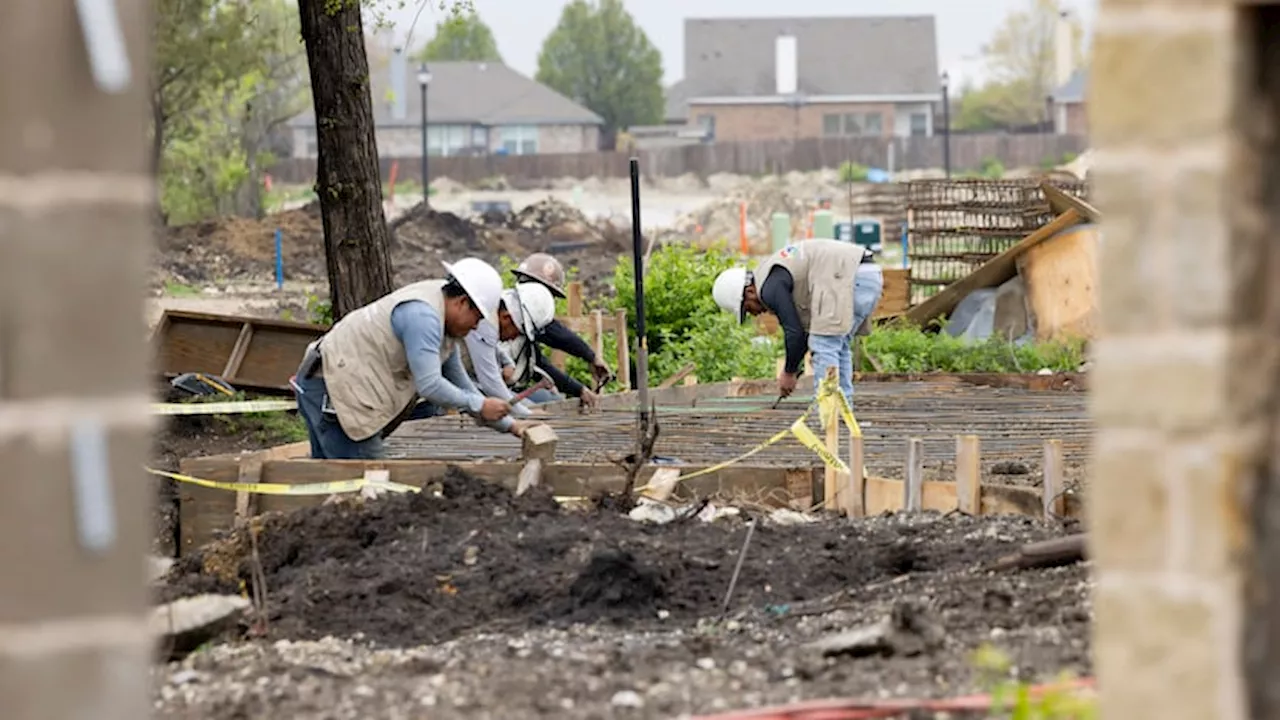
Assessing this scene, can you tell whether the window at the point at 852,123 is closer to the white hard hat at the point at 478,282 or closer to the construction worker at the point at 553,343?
the construction worker at the point at 553,343

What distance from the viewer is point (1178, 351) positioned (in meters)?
4.00

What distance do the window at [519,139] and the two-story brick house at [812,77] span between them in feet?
25.0

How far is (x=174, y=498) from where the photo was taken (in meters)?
12.8

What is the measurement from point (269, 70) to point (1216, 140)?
1613 inches

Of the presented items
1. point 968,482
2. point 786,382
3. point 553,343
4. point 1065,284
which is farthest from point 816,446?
point 1065,284

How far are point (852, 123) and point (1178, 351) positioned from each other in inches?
3518

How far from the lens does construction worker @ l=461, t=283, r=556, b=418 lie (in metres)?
12.5

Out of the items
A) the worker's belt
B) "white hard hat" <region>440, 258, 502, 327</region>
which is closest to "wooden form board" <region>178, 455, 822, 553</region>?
the worker's belt

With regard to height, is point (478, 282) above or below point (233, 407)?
above

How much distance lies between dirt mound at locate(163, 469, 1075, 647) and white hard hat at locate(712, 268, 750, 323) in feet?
15.2

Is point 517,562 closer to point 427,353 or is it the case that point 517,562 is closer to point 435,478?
point 435,478

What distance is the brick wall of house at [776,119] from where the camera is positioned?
301 ft

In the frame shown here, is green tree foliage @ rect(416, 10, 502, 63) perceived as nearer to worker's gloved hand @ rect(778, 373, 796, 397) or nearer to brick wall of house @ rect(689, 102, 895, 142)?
brick wall of house @ rect(689, 102, 895, 142)

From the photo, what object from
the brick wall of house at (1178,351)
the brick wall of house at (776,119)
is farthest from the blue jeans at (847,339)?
the brick wall of house at (776,119)
